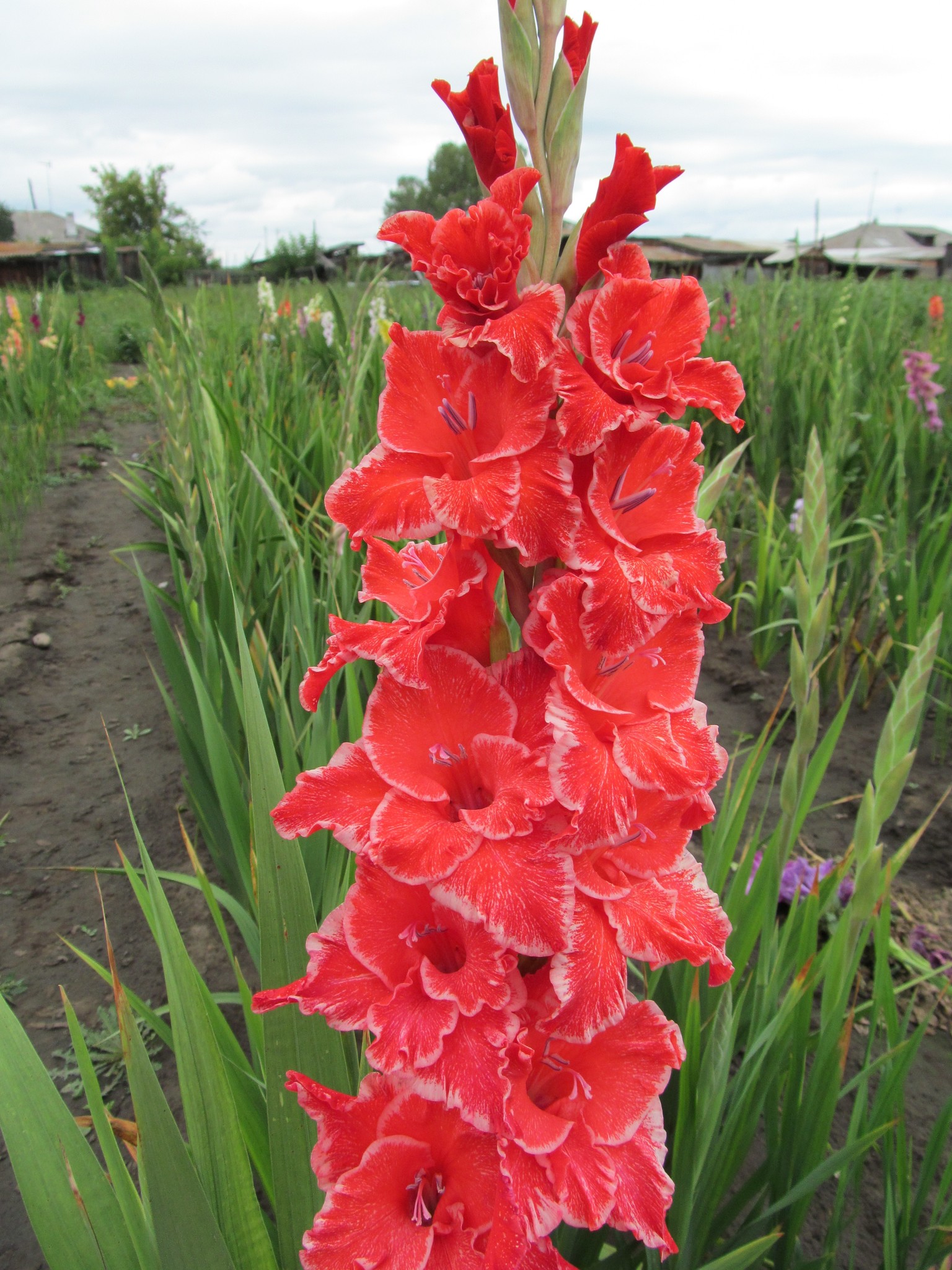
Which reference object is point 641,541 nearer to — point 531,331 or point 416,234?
point 531,331

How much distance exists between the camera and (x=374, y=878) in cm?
76

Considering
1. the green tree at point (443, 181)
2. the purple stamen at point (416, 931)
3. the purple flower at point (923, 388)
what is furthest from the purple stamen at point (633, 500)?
the green tree at point (443, 181)

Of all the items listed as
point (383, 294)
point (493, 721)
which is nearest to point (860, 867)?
point (493, 721)

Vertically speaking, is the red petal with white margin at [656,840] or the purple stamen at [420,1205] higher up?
the red petal with white margin at [656,840]

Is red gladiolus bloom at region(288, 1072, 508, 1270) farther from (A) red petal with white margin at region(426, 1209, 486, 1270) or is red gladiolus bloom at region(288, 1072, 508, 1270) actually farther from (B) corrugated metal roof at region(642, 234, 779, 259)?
(B) corrugated metal roof at region(642, 234, 779, 259)

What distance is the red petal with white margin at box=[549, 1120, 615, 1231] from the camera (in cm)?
69

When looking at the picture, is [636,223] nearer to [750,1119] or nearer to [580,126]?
[580,126]

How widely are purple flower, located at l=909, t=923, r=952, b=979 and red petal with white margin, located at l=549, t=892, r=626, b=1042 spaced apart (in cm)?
168

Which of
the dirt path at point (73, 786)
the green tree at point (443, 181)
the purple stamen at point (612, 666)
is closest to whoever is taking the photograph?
the purple stamen at point (612, 666)

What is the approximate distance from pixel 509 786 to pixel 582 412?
0.33 m

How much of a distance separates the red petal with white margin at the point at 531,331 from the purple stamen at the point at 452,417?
66 mm

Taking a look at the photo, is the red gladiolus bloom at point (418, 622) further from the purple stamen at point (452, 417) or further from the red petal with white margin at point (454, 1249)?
the red petal with white margin at point (454, 1249)

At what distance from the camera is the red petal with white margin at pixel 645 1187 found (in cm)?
73

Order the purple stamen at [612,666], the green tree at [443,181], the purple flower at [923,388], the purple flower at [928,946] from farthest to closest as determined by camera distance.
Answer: the green tree at [443,181], the purple flower at [923,388], the purple flower at [928,946], the purple stamen at [612,666]
